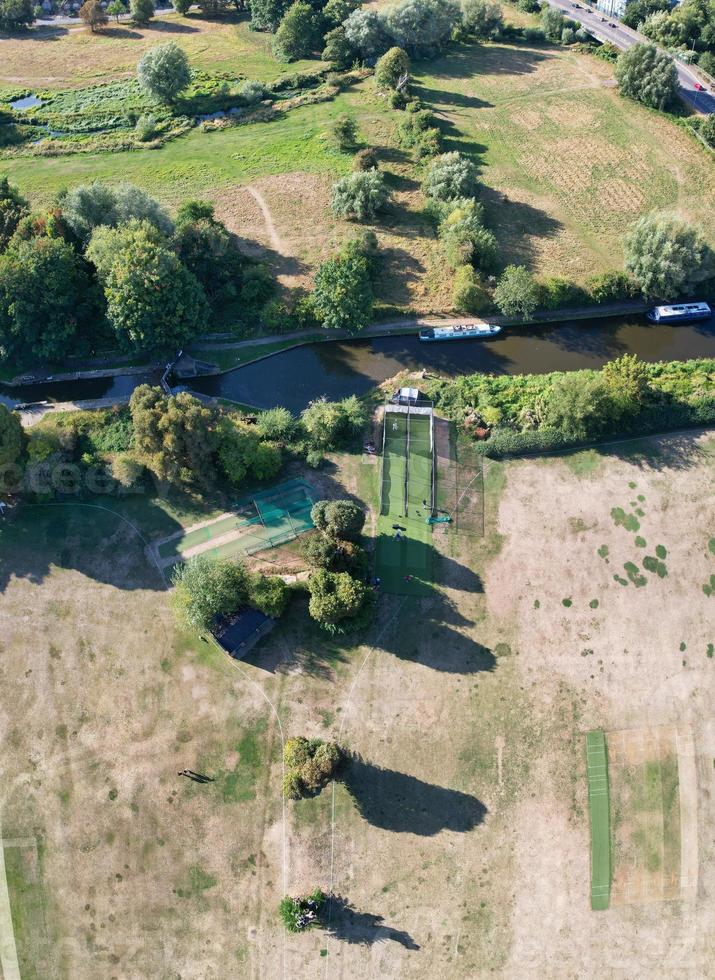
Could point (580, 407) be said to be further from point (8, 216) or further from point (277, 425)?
point (8, 216)

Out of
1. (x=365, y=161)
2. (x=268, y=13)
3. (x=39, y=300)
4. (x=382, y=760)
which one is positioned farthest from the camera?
(x=268, y=13)

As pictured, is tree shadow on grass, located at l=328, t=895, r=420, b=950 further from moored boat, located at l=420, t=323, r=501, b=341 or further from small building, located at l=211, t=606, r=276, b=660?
moored boat, located at l=420, t=323, r=501, b=341

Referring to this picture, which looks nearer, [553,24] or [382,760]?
[382,760]

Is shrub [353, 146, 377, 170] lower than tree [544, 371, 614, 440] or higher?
higher

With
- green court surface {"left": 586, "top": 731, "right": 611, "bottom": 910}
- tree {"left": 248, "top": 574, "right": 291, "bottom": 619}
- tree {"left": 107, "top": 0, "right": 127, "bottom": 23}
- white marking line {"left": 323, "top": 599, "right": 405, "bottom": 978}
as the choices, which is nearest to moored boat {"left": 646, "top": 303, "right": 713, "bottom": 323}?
white marking line {"left": 323, "top": 599, "right": 405, "bottom": 978}

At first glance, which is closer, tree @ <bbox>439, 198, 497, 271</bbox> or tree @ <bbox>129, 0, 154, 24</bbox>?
tree @ <bbox>439, 198, 497, 271</bbox>

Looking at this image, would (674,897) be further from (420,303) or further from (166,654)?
(420,303)

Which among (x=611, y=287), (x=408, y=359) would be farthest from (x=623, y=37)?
(x=408, y=359)
